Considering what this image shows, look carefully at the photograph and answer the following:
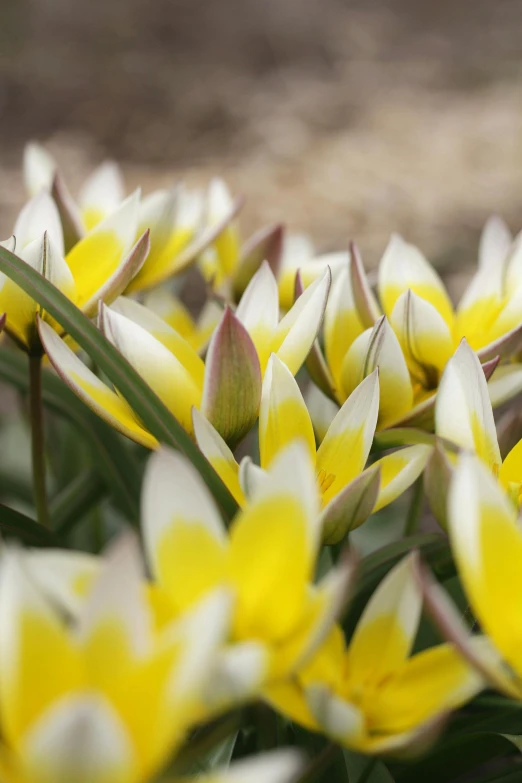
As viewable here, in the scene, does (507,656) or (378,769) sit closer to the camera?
(507,656)

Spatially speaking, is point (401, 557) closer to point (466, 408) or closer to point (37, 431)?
point (466, 408)

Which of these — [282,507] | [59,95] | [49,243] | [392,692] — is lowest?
[392,692]

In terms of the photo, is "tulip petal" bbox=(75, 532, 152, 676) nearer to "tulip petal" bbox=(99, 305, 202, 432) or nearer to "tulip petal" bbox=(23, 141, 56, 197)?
"tulip petal" bbox=(99, 305, 202, 432)

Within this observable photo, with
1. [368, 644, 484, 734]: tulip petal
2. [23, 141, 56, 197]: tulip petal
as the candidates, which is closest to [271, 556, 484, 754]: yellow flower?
[368, 644, 484, 734]: tulip petal

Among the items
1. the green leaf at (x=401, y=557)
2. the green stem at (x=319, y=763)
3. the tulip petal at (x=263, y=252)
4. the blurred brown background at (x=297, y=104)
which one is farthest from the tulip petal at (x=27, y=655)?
the blurred brown background at (x=297, y=104)

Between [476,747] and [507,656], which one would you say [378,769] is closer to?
[476,747]

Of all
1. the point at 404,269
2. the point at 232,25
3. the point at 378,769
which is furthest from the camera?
the point at 232,25

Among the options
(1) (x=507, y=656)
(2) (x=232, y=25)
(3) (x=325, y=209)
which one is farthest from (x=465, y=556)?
(2) (x=232, y=25)
